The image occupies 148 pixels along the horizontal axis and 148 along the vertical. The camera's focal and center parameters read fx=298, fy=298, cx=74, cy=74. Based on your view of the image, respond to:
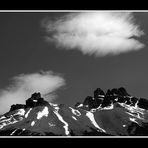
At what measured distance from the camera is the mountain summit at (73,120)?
140875 millimetres

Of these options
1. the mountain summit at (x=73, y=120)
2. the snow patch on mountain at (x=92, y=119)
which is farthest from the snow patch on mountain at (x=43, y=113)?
the snow patch on mountain at (x=92, y=119)

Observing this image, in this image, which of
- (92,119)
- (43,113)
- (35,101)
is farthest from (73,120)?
(35,101)

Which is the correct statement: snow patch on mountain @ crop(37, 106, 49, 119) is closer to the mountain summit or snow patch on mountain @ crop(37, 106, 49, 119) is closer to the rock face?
the mountain summit

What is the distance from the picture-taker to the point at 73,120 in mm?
156250

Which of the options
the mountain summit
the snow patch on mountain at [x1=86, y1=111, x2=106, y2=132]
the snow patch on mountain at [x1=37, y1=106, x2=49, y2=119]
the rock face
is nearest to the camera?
the mountain summit

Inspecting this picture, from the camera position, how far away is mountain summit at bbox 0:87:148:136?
141 m

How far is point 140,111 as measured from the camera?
188m

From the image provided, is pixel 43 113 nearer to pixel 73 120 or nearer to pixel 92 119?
pixel 73 120

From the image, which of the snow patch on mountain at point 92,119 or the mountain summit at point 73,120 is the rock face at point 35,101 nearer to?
the mountain summit at point 73,120

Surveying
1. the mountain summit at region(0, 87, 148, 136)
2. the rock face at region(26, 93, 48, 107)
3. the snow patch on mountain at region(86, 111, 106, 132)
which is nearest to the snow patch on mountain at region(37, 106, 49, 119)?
the mountain summit at region(0, 87, 148, 136)

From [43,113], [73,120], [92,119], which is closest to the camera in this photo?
[73,120]
